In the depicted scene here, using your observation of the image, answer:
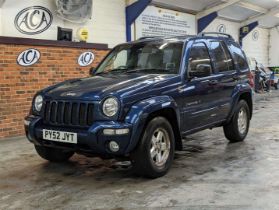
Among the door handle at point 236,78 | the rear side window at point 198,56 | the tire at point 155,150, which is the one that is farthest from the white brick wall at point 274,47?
the tire at point 155,150

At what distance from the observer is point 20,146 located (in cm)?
714

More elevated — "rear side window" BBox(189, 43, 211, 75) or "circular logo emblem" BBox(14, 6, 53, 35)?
"circular logo emblem" BBox(14, 6, 53, 35)

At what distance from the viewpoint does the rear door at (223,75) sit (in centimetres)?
614

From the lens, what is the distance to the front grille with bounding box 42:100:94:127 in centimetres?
459

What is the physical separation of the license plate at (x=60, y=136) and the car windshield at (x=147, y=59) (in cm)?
132

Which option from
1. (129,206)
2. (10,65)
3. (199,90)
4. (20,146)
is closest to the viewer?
(129,206)

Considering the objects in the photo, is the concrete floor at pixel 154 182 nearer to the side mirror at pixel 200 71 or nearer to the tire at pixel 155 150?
the tire at pixel 155 150

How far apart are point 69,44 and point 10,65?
1.65 m

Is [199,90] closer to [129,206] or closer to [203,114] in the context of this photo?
[203,114]

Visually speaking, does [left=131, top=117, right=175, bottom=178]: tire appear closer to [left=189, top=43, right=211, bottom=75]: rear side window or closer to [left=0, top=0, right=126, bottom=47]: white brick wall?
[left=189, top=43, right=211, bottom=75]: rear side window

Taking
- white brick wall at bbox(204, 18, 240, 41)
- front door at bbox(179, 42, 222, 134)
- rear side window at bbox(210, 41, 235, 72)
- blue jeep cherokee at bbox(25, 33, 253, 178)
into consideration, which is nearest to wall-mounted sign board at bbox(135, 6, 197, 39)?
white brick wall at bbox(204, 18, 240, 41)

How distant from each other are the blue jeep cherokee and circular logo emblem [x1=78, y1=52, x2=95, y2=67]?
3477 millimetres

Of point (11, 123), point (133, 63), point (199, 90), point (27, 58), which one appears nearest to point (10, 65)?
point (27, 58)

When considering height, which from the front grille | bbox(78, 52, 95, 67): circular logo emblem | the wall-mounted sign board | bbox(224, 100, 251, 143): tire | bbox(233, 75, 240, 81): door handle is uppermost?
the wall-mounted sign board
